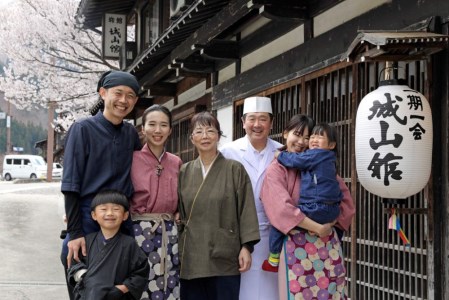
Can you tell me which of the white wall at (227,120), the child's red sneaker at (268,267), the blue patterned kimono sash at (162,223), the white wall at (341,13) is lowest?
the child's red sneaker at (268,267)

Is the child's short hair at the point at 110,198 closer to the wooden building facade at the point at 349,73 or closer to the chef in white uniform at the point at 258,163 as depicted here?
the chef in white uniform at the point at 258,163

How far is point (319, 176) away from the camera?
367 cm

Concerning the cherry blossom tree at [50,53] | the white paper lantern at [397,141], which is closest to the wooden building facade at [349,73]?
the white paper lantern at [397,141]

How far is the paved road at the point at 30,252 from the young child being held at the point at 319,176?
4599 mm

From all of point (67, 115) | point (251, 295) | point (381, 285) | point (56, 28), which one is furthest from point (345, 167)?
point (67, 115)

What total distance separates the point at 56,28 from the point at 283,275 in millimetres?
16306

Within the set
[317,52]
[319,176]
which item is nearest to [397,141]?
[319,176]

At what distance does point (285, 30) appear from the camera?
269 inches

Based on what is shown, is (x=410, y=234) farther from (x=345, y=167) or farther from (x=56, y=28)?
(x=56, y=28)

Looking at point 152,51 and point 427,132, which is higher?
point 152,51

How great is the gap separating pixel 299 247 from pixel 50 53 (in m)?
16.0

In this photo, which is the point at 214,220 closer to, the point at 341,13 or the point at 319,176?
the point at 319,176

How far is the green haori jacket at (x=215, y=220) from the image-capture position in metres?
3.81

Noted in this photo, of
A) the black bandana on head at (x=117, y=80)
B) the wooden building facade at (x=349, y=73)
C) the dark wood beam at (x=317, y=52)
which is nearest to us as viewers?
the black bandana on head at (x=117, y=80)
